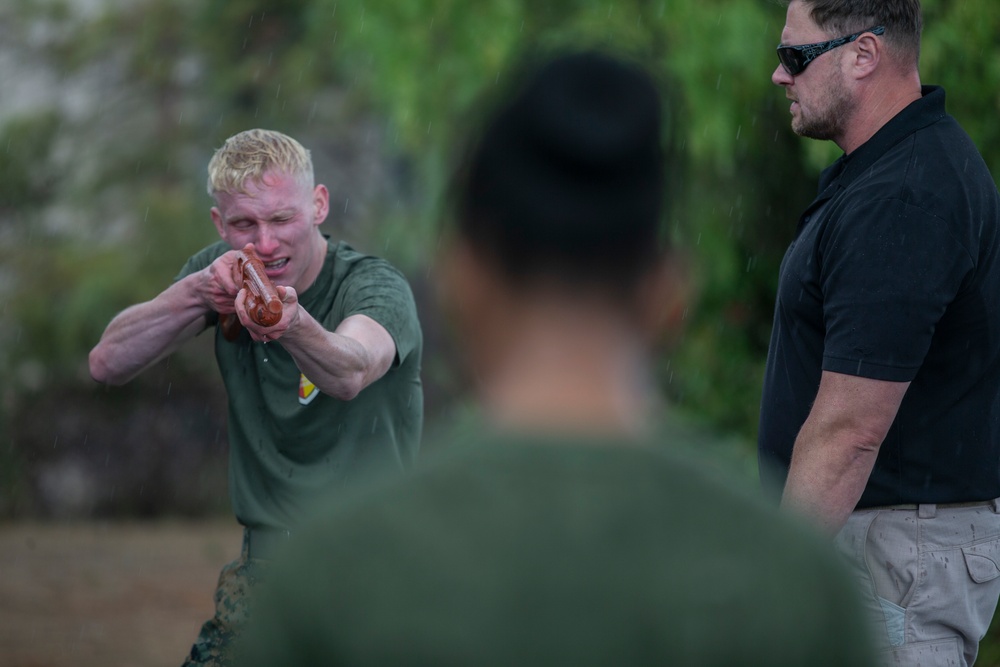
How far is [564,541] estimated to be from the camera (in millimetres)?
1047

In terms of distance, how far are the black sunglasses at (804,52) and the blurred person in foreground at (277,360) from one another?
1396mm

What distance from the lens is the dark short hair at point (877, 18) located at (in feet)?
10.0

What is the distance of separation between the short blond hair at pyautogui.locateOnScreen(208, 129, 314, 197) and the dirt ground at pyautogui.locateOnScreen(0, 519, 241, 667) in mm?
4911

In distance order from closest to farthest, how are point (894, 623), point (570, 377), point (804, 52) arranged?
point (570, 377) → point (894, 623) → point (804, 52)

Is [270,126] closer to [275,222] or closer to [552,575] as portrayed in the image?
[275,222]

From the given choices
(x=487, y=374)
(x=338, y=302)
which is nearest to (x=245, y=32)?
(x=338, y=302)

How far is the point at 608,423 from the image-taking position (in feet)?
3.70

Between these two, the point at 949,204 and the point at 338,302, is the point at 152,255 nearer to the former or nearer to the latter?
the point at 338,302

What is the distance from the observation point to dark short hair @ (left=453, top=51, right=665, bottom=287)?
1.17 meters

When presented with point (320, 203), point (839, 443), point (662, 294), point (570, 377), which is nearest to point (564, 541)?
point (570, 377)

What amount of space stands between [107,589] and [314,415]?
6458 millimetres

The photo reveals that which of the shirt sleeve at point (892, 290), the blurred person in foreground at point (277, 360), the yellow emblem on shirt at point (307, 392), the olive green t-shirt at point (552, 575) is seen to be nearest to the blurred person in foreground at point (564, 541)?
the olive green t-shirt at point (552, 575)

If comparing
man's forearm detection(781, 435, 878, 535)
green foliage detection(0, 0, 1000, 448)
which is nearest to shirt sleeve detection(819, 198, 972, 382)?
man's forearm detection(781, 435, 878, 535)

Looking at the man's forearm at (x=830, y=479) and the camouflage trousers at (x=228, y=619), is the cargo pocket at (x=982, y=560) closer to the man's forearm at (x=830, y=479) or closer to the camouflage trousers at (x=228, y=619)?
the man's forearm at (x=830, y=479)
